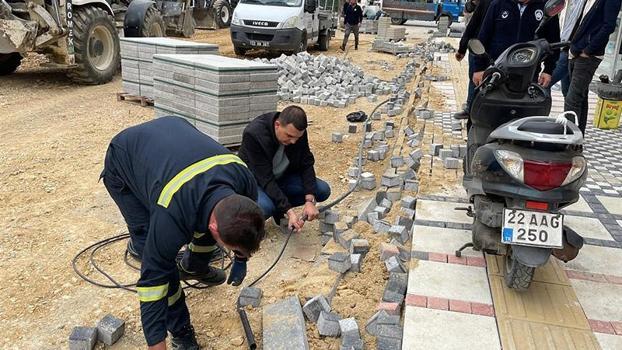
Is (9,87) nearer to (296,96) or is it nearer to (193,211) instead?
(296,96)

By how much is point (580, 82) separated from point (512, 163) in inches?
126

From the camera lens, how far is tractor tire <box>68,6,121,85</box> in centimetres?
964

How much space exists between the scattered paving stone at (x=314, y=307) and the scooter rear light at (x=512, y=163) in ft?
4.36

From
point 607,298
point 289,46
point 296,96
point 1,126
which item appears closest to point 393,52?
point 289,46

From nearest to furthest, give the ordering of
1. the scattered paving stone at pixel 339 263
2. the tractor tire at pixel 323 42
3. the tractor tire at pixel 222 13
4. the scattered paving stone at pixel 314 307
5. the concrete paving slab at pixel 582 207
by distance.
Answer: the scattered paving stone at pixel 314 307 → the scattered paving stone at pixel 339 263 → the concrete paving slab at pixel 582 207 → the tractor tire at pixel 323 42 → the tractor tire at pixel 222 13

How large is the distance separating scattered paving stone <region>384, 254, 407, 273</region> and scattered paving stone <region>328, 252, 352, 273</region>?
0.89ft

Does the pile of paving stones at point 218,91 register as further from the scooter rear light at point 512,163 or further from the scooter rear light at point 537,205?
the scooter rear light at point 537,205

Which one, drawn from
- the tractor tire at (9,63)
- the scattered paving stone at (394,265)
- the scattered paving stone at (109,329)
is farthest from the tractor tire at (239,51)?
the scattered paving stone at (109,329)

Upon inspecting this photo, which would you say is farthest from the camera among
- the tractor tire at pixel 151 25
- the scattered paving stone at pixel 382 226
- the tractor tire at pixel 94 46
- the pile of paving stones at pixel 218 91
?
the tractor tire at pixel 151 25

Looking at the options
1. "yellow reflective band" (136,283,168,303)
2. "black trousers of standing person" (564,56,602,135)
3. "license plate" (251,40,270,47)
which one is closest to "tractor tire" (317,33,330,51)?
"license plate" (251,40,270,47)

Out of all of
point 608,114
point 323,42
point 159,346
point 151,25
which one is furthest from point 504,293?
point 323,42

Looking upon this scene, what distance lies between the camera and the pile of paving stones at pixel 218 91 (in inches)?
234

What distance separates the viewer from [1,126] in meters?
7.32

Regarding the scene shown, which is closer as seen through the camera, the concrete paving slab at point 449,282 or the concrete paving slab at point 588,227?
the concrete paving slab at point 449,282
